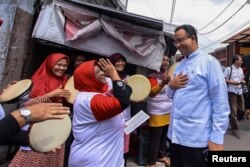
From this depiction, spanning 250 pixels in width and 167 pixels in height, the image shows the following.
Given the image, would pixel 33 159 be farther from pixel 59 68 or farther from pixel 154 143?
pixel 154 143

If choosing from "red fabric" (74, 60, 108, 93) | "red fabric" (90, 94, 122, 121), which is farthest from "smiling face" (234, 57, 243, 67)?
"red fabric" (90, 94, 122, 121)

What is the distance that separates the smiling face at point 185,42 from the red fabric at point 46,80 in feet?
5.36

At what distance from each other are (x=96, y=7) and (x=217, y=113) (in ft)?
8.47

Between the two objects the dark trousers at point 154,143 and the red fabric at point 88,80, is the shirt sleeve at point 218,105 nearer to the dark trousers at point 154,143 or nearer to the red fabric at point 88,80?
the red fabric at point 88,80

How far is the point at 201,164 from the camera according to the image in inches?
102

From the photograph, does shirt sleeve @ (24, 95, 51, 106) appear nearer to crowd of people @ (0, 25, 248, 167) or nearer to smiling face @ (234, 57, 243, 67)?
crowd of people @ (0, 25, 248, 167)

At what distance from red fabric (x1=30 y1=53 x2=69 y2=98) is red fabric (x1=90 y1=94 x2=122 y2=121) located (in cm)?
133

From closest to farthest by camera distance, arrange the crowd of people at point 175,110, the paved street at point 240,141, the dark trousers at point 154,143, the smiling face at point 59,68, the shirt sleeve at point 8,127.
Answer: the shirt sleeve at point 8,127 → the crowd of people at point 175,110 → the smiling face at point 59,68 → the dark trousers at point 154,143 → the paved street at point 240,141

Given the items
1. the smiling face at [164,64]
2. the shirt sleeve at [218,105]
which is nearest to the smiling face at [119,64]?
the smiling face at [164,64]

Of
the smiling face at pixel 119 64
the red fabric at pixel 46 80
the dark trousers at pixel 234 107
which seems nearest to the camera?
the red fabric at pixel 46 80

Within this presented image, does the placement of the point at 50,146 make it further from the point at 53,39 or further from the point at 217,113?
the point at 53,39

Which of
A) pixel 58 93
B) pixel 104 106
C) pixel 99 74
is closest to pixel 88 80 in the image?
pixel 99 74

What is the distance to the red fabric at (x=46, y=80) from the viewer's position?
3.50m

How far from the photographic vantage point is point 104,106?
2.29 meters
